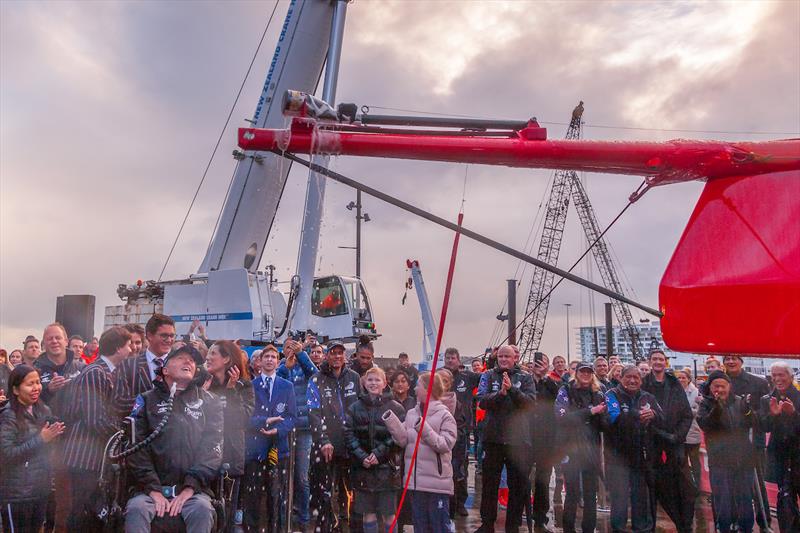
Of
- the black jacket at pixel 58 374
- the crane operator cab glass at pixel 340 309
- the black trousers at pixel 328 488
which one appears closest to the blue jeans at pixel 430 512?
the black trousers at pixel 328 488

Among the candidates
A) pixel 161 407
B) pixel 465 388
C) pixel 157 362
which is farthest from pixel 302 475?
pixel 161 407

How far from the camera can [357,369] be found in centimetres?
824

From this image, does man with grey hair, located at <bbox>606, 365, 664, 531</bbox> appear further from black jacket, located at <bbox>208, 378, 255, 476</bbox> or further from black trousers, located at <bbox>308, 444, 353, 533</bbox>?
black jacket, located at <bbox>208, 378, 255, 476</bbox>

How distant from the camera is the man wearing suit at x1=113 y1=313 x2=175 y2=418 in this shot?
5.08 metres

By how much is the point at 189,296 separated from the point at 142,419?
1016 centimetres

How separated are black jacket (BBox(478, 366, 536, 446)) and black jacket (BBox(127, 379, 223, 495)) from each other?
3244 millimetres

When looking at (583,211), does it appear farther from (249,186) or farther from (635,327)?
(249,186)

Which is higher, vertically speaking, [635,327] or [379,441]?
[635,327]

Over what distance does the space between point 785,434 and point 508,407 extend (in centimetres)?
282

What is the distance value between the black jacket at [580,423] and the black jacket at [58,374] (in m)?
5.06

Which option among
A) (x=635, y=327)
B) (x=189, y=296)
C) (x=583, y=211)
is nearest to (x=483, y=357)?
(x=189, y=296)

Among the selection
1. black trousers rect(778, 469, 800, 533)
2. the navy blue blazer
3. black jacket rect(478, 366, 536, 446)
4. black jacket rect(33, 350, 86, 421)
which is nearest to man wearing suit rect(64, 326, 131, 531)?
black jacket rect(33, 350, 86, 421)

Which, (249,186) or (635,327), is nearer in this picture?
(249,186)

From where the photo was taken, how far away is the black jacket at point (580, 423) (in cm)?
717
